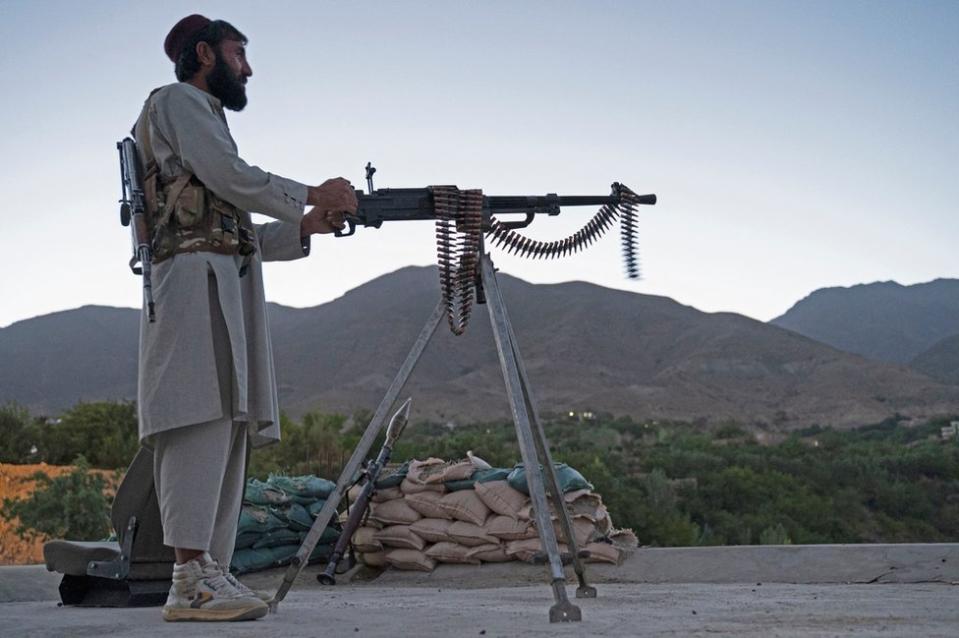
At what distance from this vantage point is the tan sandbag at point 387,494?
24.9ft

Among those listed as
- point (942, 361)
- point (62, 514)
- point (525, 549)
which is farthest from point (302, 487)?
point (942, 361)

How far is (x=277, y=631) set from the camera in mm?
3186

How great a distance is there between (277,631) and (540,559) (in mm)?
4038

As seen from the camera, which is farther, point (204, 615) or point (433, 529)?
point (433, 529)

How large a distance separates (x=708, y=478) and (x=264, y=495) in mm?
11282

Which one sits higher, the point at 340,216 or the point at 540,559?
the point at 340,216

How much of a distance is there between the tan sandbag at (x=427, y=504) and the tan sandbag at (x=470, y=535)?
0.14 meters

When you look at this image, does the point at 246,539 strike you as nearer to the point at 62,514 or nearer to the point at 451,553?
the point at 451,553

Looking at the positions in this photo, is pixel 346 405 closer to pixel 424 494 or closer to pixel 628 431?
pixel 628 431

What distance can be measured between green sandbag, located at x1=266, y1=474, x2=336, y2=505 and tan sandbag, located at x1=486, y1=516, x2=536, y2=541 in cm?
136

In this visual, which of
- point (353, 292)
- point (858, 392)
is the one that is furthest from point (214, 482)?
point (353, 292)

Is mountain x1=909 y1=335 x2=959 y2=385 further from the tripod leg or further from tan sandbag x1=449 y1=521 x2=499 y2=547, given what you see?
the tripod leg

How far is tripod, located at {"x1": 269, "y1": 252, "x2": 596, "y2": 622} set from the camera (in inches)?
158

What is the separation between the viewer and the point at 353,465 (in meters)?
4.58
